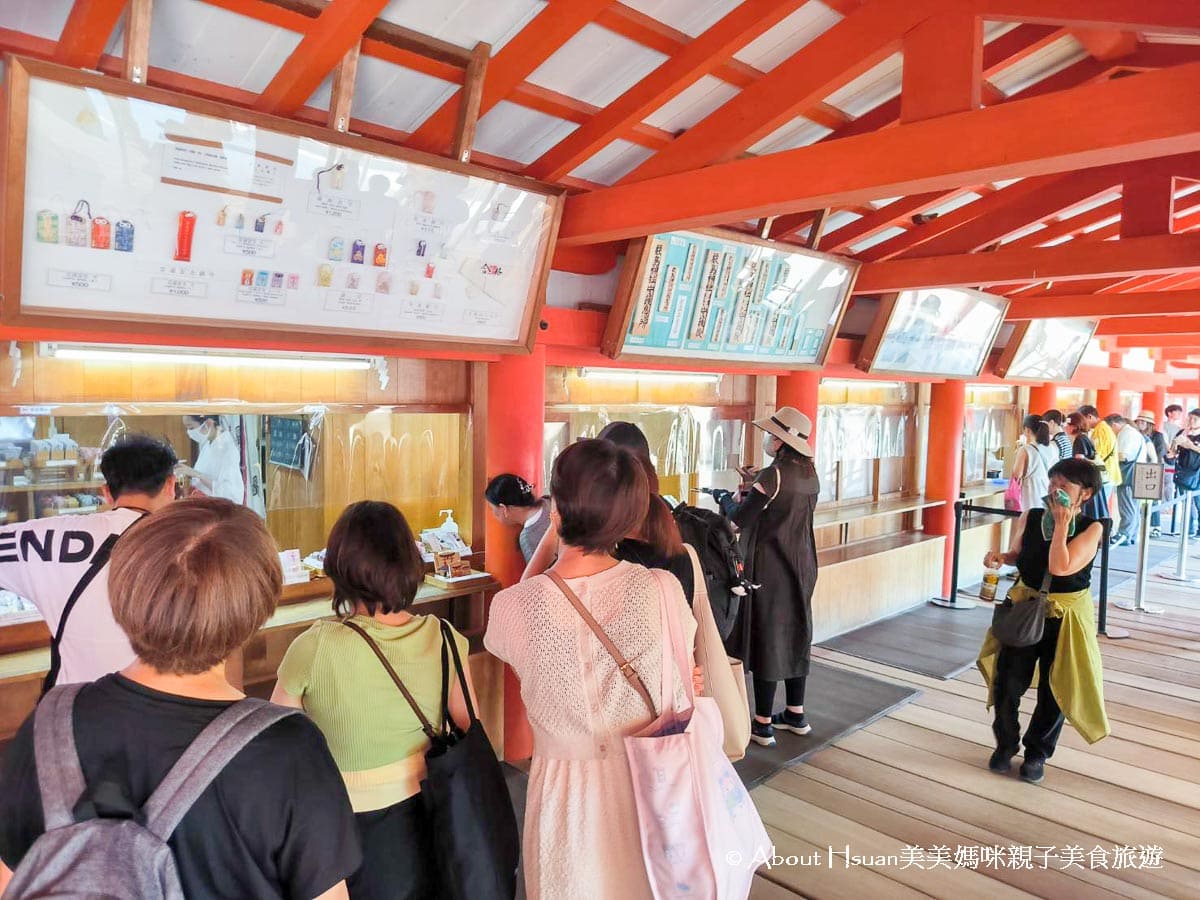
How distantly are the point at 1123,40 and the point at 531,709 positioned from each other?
385 centimetres

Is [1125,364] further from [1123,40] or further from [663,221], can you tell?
[663,221]

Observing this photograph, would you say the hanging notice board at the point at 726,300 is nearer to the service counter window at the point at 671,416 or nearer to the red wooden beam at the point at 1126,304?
the service counter window at the point at 671,416

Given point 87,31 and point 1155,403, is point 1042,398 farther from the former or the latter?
point 87,31

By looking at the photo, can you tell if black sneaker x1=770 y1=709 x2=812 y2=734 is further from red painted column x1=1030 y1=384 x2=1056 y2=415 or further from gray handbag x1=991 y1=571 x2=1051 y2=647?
red painted column x1=1030 y1=384 x2=1056 y2=415

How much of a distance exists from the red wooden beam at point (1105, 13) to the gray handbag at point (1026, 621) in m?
2.42

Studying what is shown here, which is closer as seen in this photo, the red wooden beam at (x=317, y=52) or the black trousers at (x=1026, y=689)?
the red wooden beam at (x=317, y=52)

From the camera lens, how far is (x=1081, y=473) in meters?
3.84

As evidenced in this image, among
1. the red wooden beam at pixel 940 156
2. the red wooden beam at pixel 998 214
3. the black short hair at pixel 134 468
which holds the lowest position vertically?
the black short hair at pixel 134 468

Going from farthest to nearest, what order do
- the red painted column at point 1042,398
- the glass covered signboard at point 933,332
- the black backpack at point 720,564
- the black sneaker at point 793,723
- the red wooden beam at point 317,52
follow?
the red painted column at point 1042,398
the glass covered signboard at point 933,332
the black sneaker at point 793,723
the black backpack at point 720,564
the red wooden beam at point 317,52

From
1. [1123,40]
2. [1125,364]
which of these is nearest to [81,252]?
[1123,40]

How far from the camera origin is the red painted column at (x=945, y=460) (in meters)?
7.88

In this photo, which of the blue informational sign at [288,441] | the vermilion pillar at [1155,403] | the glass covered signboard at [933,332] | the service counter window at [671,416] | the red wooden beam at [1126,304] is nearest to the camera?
the blue informational sign at [288,441]

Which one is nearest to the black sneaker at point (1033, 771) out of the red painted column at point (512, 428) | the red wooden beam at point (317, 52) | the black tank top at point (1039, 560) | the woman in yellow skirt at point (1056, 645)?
the woman in yellow skirt at point (1056, 645)

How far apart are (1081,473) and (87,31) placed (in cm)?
420
